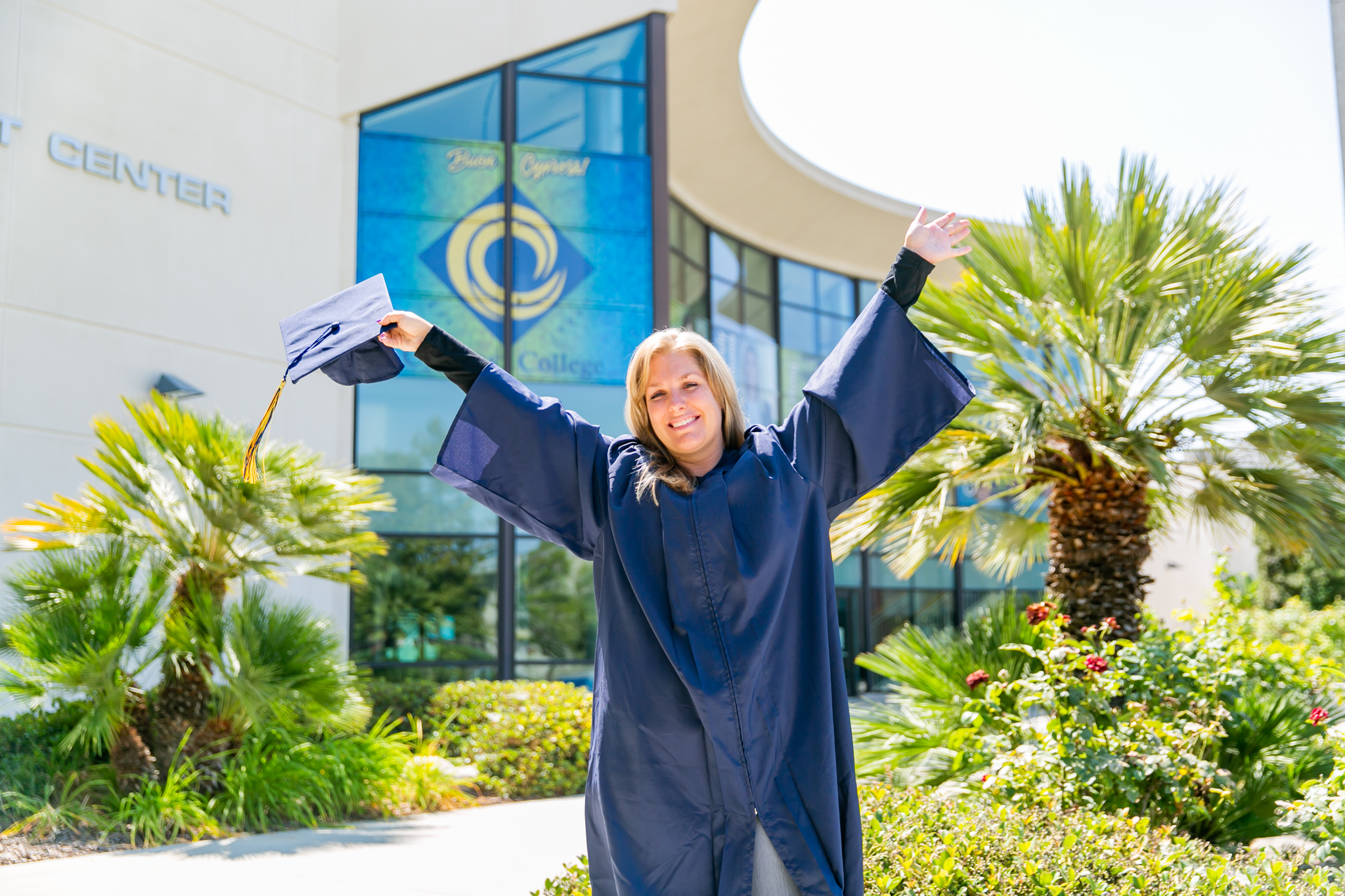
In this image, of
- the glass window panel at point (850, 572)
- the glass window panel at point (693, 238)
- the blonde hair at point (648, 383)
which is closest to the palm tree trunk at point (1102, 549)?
the blonde hair at point (648, 383)

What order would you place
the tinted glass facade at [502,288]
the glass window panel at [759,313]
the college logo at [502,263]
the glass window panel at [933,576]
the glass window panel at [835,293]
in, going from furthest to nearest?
the glass window panel at [835,293]
the glass window panel at [933,576]
the glass window panel at [759,313]
the college logo at [502,263]
the tinted glass facade at [502,288]

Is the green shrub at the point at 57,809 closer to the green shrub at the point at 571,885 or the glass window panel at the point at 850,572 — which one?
the green shrub at the point at 571,885

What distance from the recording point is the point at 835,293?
19.3 m

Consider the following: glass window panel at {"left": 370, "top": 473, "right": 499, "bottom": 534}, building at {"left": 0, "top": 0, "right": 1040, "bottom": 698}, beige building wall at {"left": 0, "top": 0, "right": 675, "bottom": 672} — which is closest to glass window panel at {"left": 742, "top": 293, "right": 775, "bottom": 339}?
building at {"left": 0, "top": 0, "right": 1040, "bottom": 698}

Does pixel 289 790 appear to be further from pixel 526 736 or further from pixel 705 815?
pixel 705 815

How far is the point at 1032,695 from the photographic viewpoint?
4.60 metres

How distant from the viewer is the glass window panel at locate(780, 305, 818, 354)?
18203 mm

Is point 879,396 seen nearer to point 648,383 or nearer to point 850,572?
point 648,383

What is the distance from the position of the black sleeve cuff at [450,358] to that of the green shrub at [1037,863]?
Answer: 1635 mm

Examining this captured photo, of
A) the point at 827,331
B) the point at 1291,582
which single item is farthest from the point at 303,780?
the point at 1291,582

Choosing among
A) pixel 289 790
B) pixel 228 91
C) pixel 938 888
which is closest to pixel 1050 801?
pixel 938 888

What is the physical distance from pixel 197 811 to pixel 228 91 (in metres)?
7.09

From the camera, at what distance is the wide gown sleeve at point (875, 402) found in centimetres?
217

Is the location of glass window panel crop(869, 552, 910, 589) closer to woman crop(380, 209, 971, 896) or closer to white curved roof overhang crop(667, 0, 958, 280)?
white curved roof overhang crop(667, 0, 958, 280)
